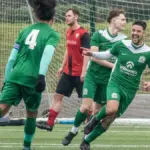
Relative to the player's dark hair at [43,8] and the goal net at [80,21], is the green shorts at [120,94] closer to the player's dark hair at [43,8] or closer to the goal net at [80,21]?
the player's dark hair at [43,8]

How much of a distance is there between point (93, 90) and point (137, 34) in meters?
1.81

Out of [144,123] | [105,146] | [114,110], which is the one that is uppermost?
[114,110]

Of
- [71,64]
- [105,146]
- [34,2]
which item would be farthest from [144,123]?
[34,2]

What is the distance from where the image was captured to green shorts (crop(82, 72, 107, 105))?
465 inches

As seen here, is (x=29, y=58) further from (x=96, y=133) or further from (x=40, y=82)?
(x=96, y=133)

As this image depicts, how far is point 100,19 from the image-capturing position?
17406mm

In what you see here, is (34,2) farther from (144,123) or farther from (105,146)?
(144,123)

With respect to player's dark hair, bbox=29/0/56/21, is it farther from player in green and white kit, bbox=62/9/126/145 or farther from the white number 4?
player in green and white kit, bbox=62/9/126/145

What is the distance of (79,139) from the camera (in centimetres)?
1244

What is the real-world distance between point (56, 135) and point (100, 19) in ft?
16.5

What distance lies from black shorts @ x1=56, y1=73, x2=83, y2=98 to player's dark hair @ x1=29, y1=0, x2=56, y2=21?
469cm

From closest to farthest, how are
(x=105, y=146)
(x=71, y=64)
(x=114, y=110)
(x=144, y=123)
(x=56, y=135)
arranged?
(x=114, y=110)
(x=105, y=146)
(x=56, y=135)
(x=71, y=64)
(x=144, y=123)

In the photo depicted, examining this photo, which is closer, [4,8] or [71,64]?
[71,64]

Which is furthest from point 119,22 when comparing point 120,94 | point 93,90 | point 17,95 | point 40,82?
point 40,82
